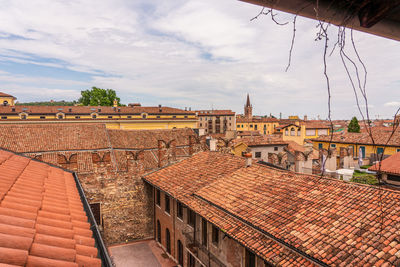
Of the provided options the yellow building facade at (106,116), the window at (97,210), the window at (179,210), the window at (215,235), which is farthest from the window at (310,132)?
the window at (215,235)

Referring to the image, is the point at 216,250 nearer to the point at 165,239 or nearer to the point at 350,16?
the point at 165,239

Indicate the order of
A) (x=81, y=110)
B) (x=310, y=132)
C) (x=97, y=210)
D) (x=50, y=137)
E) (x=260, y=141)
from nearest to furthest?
(x=97, y=210), (x=50, y=137), (x=260, y=141), (x=81, y=110), (x=310, y=132)

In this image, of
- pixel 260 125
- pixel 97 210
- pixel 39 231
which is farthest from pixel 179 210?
pixel 260 125

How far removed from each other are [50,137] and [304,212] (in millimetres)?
20621

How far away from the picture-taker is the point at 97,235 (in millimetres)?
4258

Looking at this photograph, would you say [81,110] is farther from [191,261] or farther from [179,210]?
[191,261]

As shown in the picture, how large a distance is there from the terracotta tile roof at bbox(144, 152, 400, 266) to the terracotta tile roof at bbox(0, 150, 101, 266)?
482cm

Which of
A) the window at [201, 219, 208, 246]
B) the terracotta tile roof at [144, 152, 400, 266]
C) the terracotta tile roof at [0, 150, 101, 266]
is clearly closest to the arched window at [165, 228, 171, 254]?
the terracotta tile roof at [144, 152, 400, 266]

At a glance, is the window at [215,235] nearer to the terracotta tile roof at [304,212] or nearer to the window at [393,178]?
the terracotta tile roof at [304,212]

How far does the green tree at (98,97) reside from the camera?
5920 centimetres

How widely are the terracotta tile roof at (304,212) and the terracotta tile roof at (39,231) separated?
482 centimetres

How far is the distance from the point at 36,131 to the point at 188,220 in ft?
54.1

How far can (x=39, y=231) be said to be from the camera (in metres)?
3.05

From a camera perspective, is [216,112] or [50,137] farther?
[216,112]
